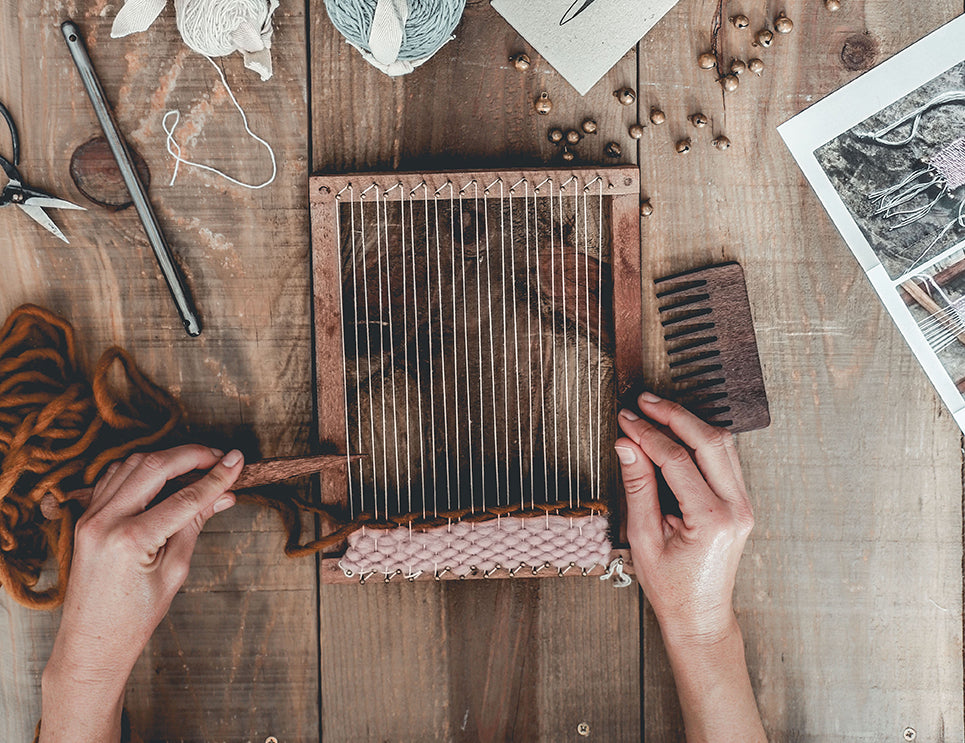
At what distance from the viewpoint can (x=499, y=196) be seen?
2.78 ft

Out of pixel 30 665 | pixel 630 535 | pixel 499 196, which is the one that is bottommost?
pixel 30 665

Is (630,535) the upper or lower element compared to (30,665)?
upper

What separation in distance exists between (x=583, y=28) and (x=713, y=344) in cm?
43

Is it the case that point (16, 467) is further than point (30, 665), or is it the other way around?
point (30, 665)

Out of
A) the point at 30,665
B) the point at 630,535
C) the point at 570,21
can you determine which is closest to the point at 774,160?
the point at 570,21

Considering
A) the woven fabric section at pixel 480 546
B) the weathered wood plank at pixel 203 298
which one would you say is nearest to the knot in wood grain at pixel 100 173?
the weathered wood plank at pixel 203 298

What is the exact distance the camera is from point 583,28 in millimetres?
870

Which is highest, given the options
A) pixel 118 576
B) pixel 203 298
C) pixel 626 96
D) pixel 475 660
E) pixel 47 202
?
pixel 626 96

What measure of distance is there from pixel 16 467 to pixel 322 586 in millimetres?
386

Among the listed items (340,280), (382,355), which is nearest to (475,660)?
(382,355)

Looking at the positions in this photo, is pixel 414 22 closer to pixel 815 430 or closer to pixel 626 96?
pixel 626 96

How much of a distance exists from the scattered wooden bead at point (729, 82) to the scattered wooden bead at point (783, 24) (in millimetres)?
81

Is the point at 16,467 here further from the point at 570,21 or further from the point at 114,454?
the point at 570,21

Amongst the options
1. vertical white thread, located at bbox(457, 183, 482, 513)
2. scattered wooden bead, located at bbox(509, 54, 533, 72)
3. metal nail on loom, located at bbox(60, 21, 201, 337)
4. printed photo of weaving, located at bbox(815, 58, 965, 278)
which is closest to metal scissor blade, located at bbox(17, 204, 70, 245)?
metal nail on loom, located at bbox(60, 21, 201, 337)
